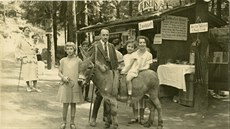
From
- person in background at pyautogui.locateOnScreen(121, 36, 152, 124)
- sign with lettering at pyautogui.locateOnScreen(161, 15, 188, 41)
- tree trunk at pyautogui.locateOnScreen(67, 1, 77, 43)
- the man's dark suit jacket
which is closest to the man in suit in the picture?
the man's dark suit jacket

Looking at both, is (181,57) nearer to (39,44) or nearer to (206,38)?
(206,38)

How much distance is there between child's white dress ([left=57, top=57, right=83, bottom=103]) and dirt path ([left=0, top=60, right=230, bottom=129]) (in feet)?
1.15

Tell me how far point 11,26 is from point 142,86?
1.57 metres

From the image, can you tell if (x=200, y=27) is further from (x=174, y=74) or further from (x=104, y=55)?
(x=104, y=55)

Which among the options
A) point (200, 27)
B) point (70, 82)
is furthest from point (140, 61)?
point (200, 27)

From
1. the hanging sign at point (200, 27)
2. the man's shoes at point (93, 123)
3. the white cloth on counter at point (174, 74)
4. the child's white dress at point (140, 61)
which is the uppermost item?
the hanging sign at point (200, 27)

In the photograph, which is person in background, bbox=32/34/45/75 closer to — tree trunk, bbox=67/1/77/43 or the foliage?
the foliage

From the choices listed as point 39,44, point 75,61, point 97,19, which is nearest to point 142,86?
point 75,61

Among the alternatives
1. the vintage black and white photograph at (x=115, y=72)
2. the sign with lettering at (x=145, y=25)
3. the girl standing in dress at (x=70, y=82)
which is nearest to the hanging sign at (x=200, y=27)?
the vintage black and white photograph at (x=115, y=72)

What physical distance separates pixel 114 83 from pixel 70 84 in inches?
17.7

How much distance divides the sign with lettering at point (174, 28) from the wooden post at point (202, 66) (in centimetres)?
79

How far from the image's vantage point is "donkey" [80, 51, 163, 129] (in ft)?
10.5

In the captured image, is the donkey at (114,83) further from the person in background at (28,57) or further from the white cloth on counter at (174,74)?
the person in background at (28,57)

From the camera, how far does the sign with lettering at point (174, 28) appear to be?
5.14m
